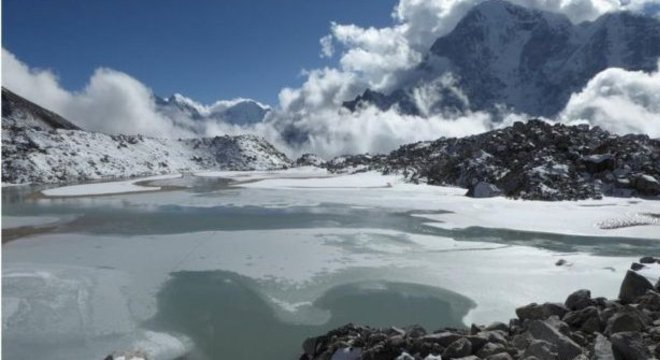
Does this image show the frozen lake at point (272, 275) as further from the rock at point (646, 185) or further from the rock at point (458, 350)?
the rock at point (646, 185)

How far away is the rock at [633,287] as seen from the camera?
1388cm

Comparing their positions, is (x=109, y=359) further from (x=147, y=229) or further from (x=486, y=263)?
(x=147, y=229)

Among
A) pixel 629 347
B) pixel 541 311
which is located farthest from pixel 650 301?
pixel 629 347

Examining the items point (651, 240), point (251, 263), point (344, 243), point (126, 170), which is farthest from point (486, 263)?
point (126, 170)

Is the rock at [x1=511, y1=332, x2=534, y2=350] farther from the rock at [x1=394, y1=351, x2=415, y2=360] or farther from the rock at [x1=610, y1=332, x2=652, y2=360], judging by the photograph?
the rock at [x1=394, y1=351, x2=415, y2=360]

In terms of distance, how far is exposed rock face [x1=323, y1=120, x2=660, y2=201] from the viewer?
4672 cm

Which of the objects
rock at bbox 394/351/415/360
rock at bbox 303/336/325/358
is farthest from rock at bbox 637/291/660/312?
rock at bbox 303/336/325/358

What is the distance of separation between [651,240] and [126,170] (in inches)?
5106

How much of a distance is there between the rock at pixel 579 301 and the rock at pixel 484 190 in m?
36.5

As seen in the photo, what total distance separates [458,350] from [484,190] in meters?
41.3

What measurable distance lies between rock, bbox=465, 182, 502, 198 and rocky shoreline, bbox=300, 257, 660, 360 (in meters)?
36.8

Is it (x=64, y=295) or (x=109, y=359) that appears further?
(x=64, y=295)

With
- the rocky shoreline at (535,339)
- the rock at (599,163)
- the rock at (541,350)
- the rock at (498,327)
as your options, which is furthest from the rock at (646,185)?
the rock at (541,350)

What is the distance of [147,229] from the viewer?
3172 cm
